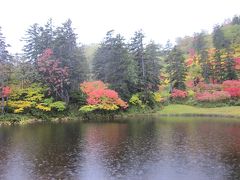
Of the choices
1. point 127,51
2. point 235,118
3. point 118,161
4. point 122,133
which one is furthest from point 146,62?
point 118,161

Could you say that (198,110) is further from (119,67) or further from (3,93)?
(3,93)

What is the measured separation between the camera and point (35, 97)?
6269cm

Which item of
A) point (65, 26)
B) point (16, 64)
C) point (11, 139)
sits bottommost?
point (11, 139)

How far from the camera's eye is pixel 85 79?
237 ft

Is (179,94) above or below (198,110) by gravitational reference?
above

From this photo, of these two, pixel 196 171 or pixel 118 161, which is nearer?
pixel 196 171

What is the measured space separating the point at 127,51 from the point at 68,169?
1924 inches

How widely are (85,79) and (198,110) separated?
82.6ft

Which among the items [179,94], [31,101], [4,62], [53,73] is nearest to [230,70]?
[179,94]

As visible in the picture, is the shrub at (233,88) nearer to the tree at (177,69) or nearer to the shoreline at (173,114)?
the shoreline at (173,114)

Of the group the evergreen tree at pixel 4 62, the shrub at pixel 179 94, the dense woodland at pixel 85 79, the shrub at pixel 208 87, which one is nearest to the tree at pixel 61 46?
the dense woodland at pixel 85 79

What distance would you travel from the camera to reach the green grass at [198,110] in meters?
65.7

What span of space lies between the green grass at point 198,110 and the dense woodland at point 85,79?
2503 mm

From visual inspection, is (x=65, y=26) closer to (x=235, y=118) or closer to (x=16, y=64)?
(x=16, y=64)
